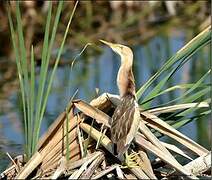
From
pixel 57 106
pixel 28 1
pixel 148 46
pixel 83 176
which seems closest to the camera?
pixel 83 176

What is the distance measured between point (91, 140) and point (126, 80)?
0.29 metres

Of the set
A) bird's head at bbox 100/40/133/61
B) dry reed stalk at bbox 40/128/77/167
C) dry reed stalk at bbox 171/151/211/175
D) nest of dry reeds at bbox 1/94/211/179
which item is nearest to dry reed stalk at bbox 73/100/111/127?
nest of dry reeds at bbox 1/94/211/179

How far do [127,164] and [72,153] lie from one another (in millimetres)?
253

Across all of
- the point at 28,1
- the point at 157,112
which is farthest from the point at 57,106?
the point at 28,1

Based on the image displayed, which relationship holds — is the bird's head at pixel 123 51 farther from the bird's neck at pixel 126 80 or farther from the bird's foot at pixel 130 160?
the bird's foot at pixel 130 160

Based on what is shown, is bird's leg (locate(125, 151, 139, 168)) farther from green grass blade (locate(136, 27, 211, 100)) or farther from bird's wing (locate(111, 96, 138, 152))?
green grass blade (locate(136, 27, 211, 100))

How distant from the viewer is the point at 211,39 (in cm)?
287

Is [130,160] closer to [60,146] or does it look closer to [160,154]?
[160,154]

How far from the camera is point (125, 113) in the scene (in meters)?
2.72

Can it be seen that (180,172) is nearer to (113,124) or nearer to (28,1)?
(113,124)

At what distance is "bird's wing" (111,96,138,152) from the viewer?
2666 millimetres

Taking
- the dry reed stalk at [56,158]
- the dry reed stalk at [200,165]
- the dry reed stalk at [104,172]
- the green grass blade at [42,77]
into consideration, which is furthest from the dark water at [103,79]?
the dry reed stalk at [200,165]

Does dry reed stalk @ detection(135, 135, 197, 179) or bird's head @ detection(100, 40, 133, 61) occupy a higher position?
bird's head @ detection(100, 40, 133, 61)

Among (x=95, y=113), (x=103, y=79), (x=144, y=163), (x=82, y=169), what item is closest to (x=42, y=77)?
(x=95, y=113)
